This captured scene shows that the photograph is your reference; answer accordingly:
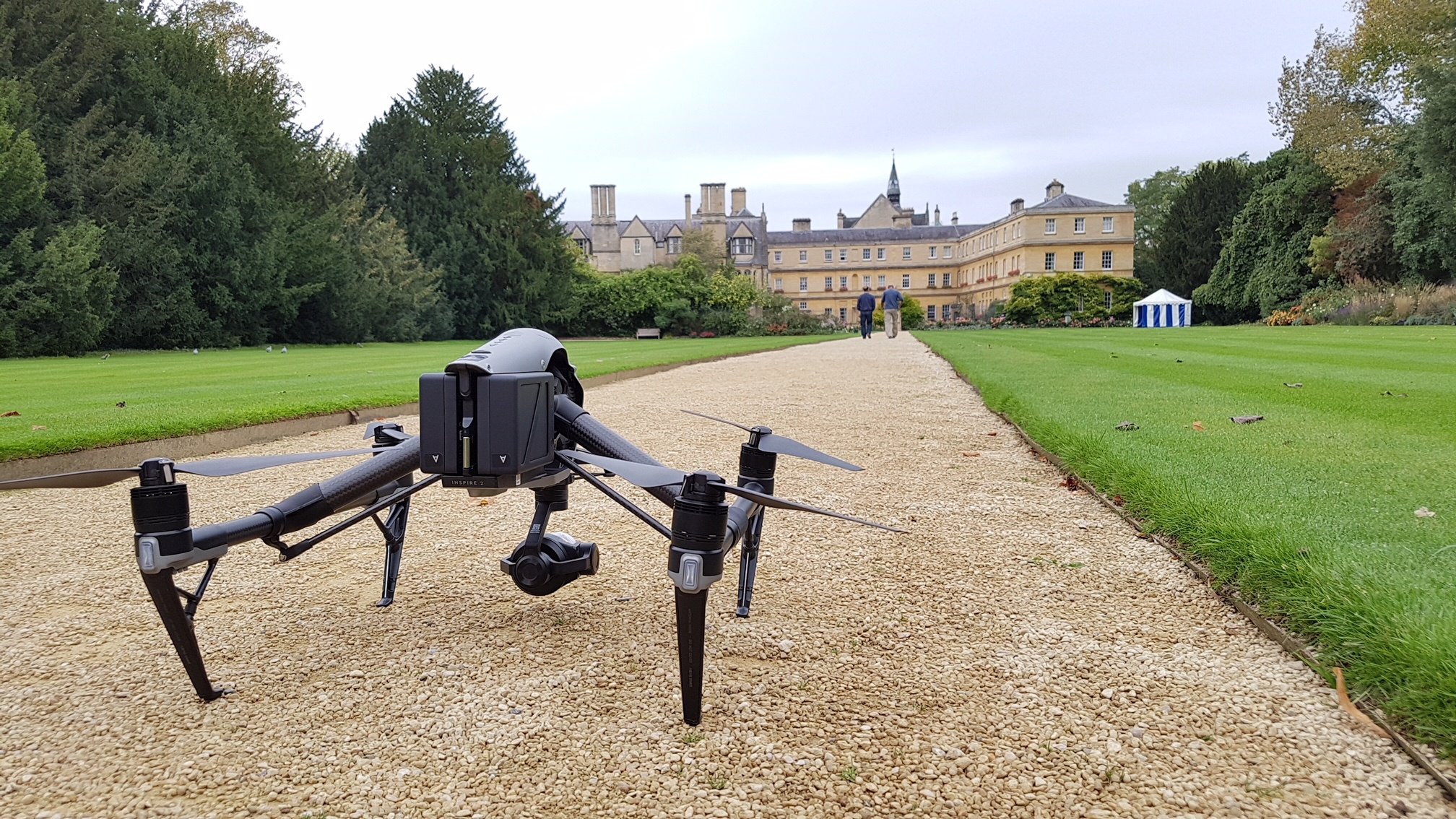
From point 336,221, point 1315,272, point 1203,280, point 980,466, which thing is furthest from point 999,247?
point 980,466

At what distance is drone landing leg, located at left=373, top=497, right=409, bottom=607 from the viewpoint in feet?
10.1

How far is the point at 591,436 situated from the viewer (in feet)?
7.93

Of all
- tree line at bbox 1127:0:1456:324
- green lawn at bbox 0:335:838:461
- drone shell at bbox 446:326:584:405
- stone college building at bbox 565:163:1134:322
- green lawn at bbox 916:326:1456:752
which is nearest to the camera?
drone shell at bbox 446:326:584:405

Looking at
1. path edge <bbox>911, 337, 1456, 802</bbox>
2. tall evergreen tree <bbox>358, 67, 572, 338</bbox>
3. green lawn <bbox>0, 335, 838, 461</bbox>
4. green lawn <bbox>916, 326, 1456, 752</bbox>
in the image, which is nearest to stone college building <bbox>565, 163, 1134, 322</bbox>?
tall evergreen tree <bbox>358, 67, 572, 338</bbox>

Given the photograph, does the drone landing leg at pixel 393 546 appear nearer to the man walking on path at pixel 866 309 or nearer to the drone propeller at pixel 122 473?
the drone propeller at pixel 122 473

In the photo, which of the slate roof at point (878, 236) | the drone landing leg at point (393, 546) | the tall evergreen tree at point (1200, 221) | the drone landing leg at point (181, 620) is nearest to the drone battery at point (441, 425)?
the drone landing leg at point (181, 620)

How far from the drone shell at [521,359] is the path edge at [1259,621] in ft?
6.99

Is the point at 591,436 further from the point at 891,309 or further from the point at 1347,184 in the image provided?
the point at 1347,184

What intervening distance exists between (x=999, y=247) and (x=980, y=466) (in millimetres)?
85455

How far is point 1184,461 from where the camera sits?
Answer: 4.88 m

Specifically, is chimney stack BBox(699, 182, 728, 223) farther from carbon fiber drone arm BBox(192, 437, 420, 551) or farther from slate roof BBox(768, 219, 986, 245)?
carbon fiber drone arm BBox(192, 437, 420, 551)

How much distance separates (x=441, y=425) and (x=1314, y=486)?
13.2 feet

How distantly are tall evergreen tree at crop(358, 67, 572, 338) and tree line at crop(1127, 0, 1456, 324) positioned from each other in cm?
3694

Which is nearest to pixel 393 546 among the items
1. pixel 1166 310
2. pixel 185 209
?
pixel 185 209
